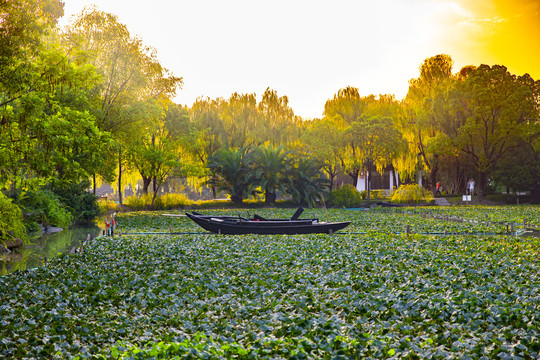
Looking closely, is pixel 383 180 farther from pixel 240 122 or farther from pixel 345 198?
pixel 240 122

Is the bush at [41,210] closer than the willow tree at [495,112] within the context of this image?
Yes

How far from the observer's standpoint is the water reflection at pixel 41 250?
14984 mm

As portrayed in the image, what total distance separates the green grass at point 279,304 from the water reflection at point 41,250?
87.2 inches

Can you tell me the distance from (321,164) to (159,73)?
17826 millimetres

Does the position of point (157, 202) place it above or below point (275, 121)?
below

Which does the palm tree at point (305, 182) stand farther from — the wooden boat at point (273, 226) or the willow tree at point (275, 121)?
the wooden boat at point (273, 226)

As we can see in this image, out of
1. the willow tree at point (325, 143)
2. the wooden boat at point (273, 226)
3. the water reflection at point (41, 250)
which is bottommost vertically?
the water reflection at point (41, 250)

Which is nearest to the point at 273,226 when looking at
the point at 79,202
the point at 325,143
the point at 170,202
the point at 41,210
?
the point at 41,210

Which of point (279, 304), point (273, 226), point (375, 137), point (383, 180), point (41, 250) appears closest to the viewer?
point (279, 304)

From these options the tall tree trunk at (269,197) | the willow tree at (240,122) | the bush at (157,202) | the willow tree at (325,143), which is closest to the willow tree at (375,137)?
the willow tree at (325,143)

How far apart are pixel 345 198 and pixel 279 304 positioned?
3459 centimetres

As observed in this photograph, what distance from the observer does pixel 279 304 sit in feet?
28.2

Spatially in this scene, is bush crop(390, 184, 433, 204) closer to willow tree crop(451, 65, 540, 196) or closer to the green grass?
willow tree crop(451, 65, 540, 196)

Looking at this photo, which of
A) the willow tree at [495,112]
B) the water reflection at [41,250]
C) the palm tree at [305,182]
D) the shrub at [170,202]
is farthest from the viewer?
the palm tree at [305,182]
